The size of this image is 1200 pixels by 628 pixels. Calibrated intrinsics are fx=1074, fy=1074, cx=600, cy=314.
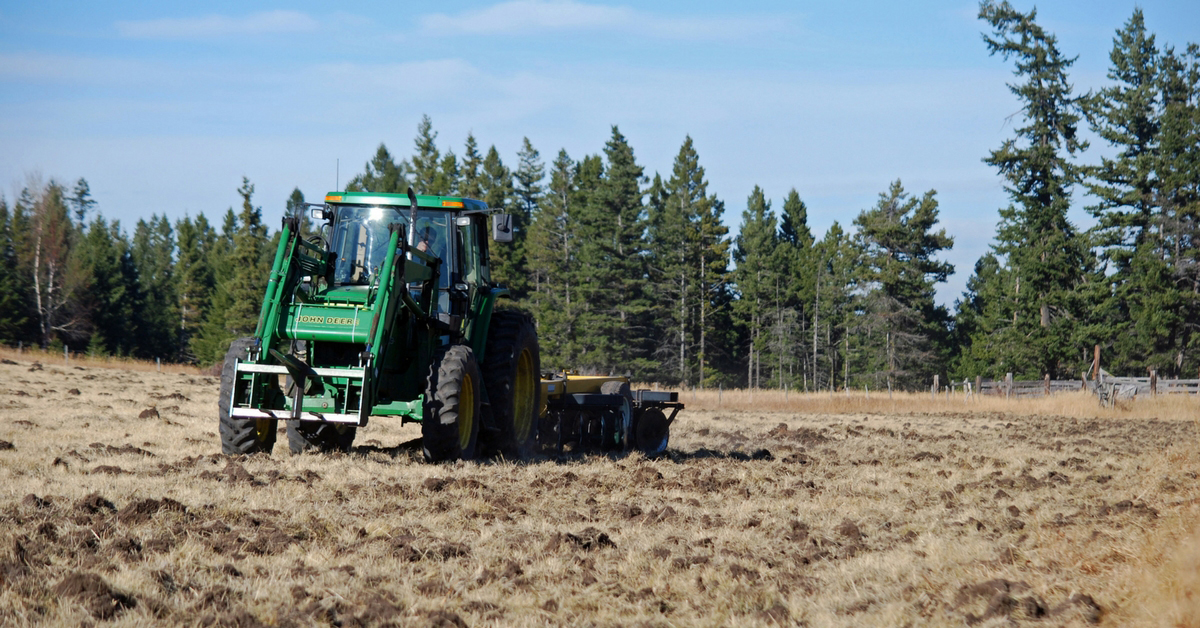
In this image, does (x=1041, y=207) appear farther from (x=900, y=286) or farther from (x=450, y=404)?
(x=450, y=404)

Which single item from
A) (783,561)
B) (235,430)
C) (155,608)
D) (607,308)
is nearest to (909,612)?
(783,561)

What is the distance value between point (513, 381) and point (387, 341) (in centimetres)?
215

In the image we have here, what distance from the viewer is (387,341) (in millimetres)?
10398

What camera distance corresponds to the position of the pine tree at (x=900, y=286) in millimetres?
57500

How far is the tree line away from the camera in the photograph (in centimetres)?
4841

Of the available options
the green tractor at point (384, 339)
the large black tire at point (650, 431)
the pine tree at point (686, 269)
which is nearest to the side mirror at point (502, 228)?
the green tractor at point (384, 339)

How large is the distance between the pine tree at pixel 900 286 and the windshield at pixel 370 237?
157 ft

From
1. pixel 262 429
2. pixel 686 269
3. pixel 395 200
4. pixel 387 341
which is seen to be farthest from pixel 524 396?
pixel 686 269

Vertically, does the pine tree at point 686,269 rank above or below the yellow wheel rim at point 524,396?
above

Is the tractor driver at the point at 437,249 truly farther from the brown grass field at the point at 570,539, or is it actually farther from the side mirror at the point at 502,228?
the brown grass field at the point at 570,539

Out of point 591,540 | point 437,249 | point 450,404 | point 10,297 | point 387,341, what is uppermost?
point 10,297

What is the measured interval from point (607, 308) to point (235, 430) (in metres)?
44.7

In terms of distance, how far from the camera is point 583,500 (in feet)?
30.6

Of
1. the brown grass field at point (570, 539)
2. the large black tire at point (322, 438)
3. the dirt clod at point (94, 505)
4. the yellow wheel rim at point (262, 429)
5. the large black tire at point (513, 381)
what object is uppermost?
the large black tire at point (513, 381)
